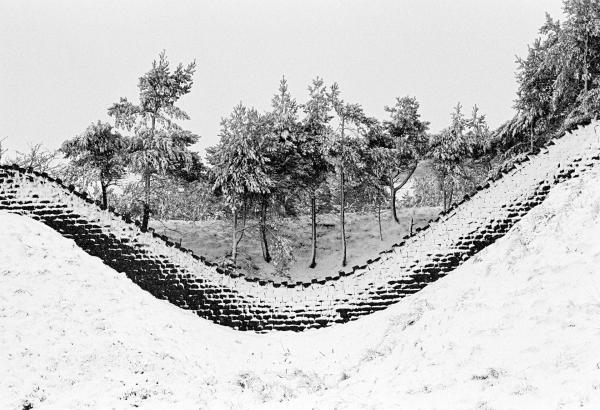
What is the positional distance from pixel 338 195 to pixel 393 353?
2154 cm

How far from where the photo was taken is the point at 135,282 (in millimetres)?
14836

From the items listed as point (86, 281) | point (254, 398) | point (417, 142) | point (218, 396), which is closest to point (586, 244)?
point (254, 398)

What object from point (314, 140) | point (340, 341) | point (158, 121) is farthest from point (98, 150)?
point (340, 341)

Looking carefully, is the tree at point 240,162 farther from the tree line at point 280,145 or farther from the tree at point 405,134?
the tree at point 405,134

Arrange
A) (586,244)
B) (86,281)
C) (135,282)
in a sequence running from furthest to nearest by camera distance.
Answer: (135,282)
(86,281)
(586,244)

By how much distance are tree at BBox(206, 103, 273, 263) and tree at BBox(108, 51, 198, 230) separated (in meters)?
1.47

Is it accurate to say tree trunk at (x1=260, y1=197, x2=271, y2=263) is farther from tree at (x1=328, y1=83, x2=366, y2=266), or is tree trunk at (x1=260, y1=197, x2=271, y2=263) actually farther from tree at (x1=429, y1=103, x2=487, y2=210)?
tree at (x1=429, y1=103, x2=487, y2=210)

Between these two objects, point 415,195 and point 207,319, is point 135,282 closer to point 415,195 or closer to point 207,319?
point 207,319

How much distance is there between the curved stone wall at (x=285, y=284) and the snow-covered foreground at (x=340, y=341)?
0.56m

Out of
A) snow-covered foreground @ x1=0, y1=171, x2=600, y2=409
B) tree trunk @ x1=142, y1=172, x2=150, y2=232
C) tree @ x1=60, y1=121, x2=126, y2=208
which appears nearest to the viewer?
snow-covered foreground @ x1=0, y1=171, x2=600, y2=409

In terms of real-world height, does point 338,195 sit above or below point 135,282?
above

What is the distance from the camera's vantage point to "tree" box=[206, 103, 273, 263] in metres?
22.1

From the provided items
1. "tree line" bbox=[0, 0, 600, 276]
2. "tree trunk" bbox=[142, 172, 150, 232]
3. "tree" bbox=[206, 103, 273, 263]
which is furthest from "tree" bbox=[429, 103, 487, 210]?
"tree trunk" bbox=[142, 172, 150, 232]

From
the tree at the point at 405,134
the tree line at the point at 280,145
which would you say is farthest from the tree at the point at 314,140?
the tree at the point at 405,134
